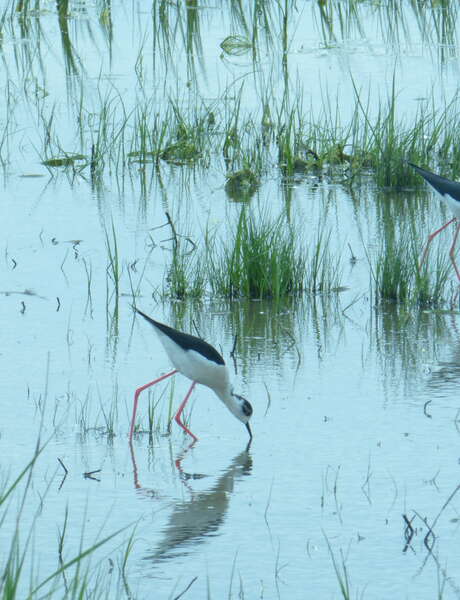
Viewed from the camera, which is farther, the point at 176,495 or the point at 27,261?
the point at 27,261

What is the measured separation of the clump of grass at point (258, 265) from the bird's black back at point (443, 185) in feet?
4.45

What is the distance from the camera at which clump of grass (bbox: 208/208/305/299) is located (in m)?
7.49

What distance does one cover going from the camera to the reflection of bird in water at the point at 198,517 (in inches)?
184

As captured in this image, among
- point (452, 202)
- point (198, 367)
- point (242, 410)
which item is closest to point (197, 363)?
point (198, 367)

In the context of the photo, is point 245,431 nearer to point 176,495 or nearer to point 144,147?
point 176,495

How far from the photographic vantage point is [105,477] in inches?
206

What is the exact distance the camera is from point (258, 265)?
7.54 metres

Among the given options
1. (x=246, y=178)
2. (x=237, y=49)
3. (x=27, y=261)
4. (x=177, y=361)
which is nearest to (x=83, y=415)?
(x=177, y=361)

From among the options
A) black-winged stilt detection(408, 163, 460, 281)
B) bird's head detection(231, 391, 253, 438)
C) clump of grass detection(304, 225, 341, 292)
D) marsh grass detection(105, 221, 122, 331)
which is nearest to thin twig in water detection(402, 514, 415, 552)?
bird's head detection(231, 391, 253, 438)

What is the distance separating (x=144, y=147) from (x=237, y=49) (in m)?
4.23

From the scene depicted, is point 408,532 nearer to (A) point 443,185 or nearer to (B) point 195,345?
(B) point 195,345

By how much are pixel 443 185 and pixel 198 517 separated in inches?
168

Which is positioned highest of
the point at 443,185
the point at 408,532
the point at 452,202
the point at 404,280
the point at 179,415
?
the point at 443,185

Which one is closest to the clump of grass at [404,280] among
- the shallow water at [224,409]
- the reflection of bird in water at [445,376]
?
the shallow water at [224,409]
